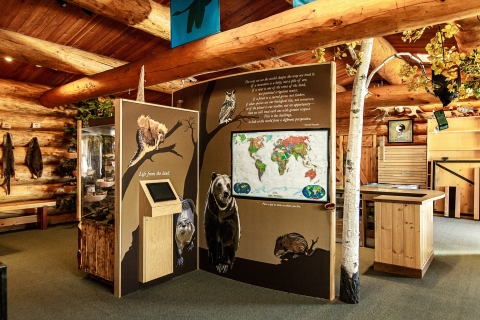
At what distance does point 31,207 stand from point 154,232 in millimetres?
4528

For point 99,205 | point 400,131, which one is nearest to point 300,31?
point 99,205

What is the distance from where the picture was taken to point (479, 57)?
3.60m

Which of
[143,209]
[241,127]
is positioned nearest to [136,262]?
[143,209]

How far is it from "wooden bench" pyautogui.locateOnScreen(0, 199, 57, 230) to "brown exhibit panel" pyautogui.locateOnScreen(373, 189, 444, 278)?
681cm

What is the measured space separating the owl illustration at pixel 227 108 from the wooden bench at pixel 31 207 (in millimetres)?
5087

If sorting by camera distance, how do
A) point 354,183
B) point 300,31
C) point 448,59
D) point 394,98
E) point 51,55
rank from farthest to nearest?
point 394,98 < point 51,55 < point 354,183 < point 448,59 < point 300,31

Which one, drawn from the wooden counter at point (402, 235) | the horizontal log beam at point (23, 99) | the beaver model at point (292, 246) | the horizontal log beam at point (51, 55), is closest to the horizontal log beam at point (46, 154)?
the horizontal log beam at point (23, 99)

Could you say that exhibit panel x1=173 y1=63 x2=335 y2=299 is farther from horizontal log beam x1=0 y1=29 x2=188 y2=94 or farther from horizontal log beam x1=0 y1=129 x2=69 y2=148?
horizontal log beam x1=0 y1=129 x2=69 y2=148

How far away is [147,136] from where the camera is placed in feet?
13.1

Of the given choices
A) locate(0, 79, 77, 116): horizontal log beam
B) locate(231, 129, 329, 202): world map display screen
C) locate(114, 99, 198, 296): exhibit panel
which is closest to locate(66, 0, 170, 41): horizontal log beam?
locate(114, 99, 198, 296): exhibit panel

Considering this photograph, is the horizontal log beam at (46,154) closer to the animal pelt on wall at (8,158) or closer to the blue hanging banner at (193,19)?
the animal pelt on wall at (8,158)

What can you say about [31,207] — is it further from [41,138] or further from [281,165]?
[281,165]

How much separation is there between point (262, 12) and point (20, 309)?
5.30 metres

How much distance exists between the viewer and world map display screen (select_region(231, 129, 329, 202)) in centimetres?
375
